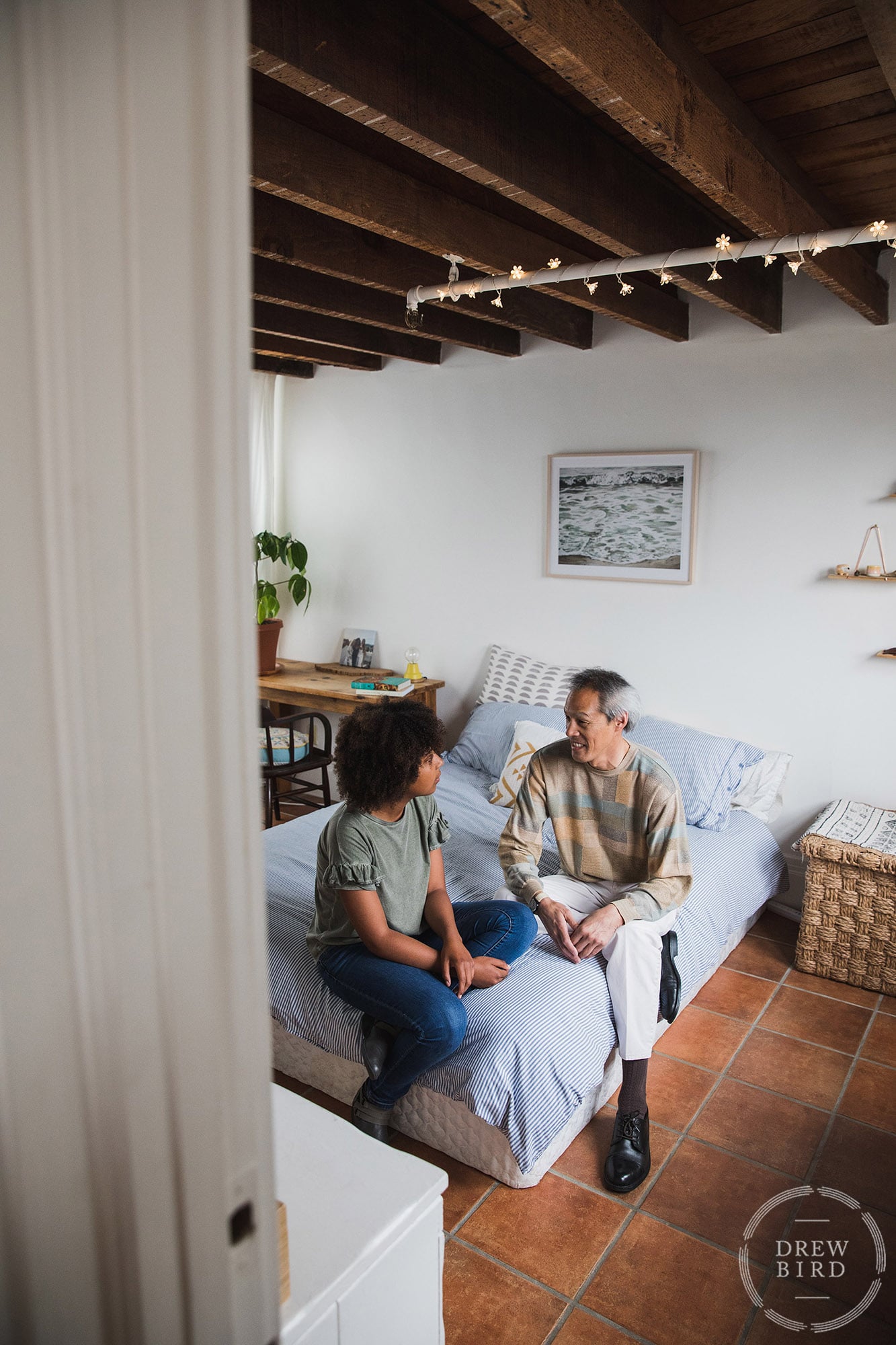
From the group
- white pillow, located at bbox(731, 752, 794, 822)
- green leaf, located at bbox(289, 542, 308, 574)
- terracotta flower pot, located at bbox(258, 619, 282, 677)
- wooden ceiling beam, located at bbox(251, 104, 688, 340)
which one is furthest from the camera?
green leaf, located at bbox(289, 542, 308, 574)

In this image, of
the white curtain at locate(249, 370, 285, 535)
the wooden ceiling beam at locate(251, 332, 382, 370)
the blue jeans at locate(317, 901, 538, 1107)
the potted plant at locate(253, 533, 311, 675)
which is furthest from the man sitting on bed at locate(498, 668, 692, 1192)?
the white curtain at locate(249, 370, 285, 535)

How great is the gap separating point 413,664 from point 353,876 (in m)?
2.66

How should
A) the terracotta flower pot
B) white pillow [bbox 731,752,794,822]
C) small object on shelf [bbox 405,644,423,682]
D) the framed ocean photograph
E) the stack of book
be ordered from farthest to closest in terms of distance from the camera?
the terracotta flower pot
small object on shelf [bbox 405,644,423,682]
the stack of book
the framed ocean photograph
white pillow [bbox 731,752,794,822]

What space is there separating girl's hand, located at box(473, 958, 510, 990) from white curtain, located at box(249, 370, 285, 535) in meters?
3.52

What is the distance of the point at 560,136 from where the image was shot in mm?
2107

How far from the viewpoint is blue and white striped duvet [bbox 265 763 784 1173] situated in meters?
2.14

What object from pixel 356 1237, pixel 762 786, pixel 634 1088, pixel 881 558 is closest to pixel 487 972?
pixel 634 1088

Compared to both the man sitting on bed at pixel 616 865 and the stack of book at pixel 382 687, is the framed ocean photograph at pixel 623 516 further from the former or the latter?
the man sitting on bed at pixel 616 865

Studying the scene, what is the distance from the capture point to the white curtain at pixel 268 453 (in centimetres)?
520

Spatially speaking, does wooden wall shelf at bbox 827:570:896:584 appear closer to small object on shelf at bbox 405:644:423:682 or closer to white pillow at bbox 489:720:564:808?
white pillow at bbox 489:720:564:808

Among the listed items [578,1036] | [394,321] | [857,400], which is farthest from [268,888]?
[857,400]

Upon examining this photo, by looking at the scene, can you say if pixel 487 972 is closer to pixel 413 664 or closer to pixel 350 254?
pixel 350 254

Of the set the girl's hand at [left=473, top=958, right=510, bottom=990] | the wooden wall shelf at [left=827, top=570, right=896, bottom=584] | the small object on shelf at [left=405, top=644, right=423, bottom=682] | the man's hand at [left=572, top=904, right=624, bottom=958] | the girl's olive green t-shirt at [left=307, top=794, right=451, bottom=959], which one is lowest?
the girl's hand at [left=473, top=958, right=510, bottom=990]

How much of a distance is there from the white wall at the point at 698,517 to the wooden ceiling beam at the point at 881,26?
78.0 inches
